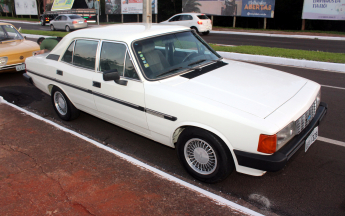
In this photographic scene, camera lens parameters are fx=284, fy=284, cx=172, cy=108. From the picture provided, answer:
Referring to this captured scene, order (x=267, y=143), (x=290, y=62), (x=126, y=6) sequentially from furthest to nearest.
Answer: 1. (x=126, y=6)
2. (x=290, y=62)
3. (x=267, y=143)

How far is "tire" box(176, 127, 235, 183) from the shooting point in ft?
10.2

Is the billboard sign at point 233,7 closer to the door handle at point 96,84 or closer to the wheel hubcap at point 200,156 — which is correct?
the door handle at point 96,84

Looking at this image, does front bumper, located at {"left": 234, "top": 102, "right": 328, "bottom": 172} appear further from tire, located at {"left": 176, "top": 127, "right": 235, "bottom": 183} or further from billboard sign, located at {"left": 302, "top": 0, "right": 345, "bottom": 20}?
billboard sign, located at {"left": 302, "top": 0, "right": 345, "bottom": 20}

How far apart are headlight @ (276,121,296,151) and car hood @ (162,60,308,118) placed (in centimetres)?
23

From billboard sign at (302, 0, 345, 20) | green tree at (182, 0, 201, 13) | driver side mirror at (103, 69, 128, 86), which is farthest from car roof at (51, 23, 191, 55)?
green tree at (182, 0, 201, 13)

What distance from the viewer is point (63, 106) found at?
5.30 meters

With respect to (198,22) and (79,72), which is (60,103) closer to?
(79,72)

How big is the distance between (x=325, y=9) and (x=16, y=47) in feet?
74.6

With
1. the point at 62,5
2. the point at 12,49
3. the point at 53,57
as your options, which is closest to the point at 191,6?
the point at 62,5

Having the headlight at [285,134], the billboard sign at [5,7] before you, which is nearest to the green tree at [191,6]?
the headlight at [285,134]

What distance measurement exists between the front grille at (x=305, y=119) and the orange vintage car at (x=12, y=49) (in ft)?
22.9

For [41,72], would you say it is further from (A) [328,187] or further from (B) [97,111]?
(A) [328,187]

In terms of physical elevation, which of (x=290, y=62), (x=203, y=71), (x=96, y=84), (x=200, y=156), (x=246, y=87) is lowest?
(x=200, y=156)

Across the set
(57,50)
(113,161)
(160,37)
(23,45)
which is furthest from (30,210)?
(23,45)
